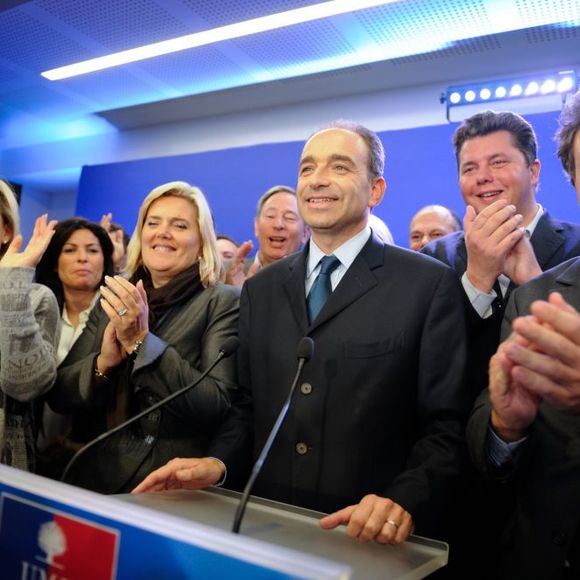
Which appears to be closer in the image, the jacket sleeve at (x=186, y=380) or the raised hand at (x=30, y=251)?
the jacket sleeve at (x=186, y=380)

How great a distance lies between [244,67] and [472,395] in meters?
4.22

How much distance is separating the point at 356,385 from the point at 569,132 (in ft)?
2.37

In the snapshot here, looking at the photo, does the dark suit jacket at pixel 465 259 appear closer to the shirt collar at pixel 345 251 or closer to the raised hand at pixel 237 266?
the shirt collar at pixel 345 251

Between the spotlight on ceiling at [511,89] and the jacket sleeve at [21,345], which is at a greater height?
the spotlight on ceiling at [511,89]

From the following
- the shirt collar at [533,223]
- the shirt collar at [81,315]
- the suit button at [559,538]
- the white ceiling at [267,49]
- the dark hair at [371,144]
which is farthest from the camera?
the white ceiling at [267,49]

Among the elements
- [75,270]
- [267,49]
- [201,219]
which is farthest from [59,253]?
[267,49]

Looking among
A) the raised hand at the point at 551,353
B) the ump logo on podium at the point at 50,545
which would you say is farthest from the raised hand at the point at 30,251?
the raised hand at the point at 551,353

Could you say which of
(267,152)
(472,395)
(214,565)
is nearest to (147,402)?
(472,395)

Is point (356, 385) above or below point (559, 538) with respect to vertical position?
above

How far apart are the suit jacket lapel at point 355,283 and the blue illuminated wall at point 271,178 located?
2729 millimetres

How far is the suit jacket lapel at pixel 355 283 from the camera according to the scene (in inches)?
56.6

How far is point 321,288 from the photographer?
154 cm

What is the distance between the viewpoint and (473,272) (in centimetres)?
154

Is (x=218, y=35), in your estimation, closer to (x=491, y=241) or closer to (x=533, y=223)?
(x=533, y=223)
